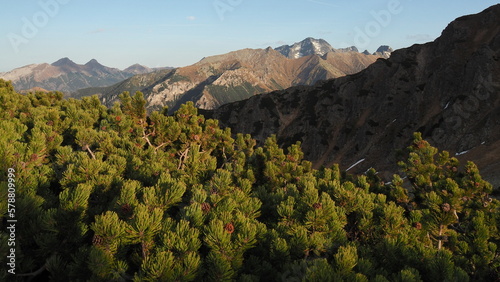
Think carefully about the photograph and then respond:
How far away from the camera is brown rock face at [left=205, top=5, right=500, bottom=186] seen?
277 feet

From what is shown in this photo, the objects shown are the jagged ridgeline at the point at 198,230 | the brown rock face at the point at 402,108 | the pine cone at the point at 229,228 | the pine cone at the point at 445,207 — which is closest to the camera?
the jagged ridgeline at the point at 198,230

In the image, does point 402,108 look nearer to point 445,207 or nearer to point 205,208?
point 445,207

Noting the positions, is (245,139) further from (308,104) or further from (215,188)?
(308,104)

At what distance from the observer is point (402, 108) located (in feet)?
382

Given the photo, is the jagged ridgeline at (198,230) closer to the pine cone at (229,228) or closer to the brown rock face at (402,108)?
the pine cone at (229,228)

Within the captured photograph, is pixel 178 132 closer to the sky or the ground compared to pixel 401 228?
closer to the sky

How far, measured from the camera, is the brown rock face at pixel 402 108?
277 feet

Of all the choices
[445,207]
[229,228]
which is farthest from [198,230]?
[445,207]

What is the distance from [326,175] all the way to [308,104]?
476 feet

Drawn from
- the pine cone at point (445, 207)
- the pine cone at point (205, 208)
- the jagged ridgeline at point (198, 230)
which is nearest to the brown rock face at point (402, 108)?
the pine cone at point (445, 207)

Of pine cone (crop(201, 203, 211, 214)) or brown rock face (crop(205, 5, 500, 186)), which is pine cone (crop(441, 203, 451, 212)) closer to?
pine cone (crop(201, 203, 211, 214))

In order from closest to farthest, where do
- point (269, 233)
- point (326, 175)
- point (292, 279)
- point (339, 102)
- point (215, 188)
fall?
point (292, 279)
point (269, 233)
point (215, 188)
point (326, 175)
point (339, 102)

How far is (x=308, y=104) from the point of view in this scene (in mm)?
152750

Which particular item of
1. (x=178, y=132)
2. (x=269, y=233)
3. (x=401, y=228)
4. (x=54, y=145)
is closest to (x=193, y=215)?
(x=269, y=233)
